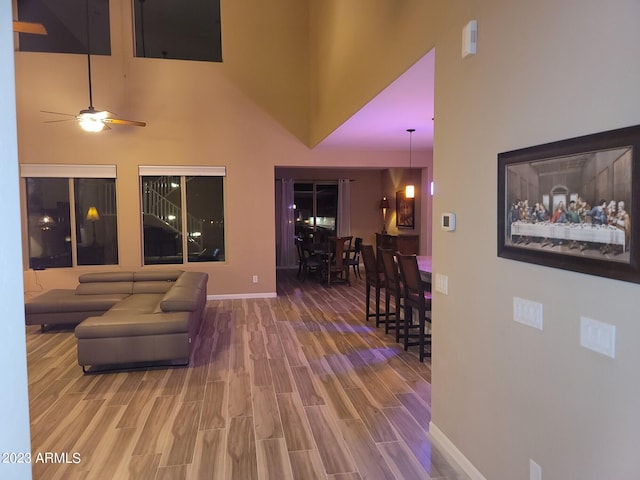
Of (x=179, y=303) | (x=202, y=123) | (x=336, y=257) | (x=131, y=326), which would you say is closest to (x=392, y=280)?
(x=179, y=303)

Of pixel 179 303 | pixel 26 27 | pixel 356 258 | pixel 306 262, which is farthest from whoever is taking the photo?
pixel 356 258

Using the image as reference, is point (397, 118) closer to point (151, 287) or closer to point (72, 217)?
point (151, 287)

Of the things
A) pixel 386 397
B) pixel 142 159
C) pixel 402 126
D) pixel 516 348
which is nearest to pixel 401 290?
pixel 386 397

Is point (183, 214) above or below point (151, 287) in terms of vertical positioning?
above

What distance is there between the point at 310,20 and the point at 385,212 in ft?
18.2

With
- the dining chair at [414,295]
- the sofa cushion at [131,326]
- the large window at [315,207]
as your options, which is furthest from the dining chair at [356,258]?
the sofa cushion at [131,326]

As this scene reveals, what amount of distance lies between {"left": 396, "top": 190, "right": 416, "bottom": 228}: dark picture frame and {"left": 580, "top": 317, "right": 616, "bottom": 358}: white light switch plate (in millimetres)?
8333

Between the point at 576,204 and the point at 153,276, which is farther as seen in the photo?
the point at 153,276

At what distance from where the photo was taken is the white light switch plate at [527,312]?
1.88 meters

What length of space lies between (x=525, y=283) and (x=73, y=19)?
822 cm

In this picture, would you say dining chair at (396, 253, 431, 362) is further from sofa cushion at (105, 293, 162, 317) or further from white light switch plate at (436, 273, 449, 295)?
sofa cushion at (105, 293, 162, 317)

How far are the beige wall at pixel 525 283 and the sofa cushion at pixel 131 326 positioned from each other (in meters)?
2.57

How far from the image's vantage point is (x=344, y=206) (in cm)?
1143

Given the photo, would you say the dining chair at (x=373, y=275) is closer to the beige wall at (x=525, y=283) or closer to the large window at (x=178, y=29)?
the beige wall at (x=525, y=283)
